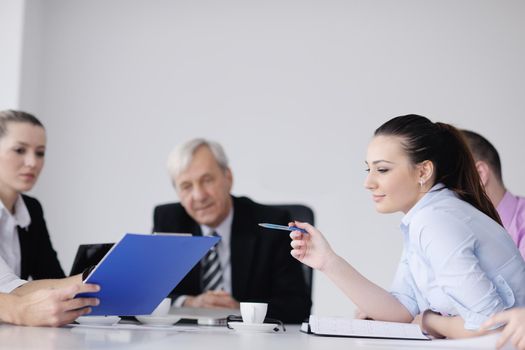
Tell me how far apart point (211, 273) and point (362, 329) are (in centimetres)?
176

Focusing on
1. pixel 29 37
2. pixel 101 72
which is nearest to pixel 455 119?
pixel 101 72

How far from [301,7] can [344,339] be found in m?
3.84

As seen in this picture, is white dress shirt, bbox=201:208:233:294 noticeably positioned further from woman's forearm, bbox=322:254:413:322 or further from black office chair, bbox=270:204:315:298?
woman's forearm, bbox=322:254:413:322

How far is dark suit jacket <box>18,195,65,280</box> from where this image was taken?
9.82ft

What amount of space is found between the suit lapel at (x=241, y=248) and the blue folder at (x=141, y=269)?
1.34 m

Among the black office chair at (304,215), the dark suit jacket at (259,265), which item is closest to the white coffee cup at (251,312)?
the dark suit jacket at (259,265)

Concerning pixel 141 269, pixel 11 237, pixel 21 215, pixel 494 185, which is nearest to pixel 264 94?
pixel 494 185

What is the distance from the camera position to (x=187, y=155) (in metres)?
3.70

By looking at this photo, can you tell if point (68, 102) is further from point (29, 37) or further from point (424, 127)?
point (424, 127)

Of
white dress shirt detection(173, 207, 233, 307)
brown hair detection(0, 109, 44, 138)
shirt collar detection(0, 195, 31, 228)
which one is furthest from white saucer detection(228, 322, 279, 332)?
brown hair detection(0, 109, 44, 138)

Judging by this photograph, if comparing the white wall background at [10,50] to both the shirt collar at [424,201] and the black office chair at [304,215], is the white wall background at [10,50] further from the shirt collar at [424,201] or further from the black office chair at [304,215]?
the shirt collar at [424,201]

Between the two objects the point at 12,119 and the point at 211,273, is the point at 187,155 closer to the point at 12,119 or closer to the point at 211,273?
the point at 211,273

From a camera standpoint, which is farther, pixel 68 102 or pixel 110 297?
pixel 68 102

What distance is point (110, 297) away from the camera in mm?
1906
